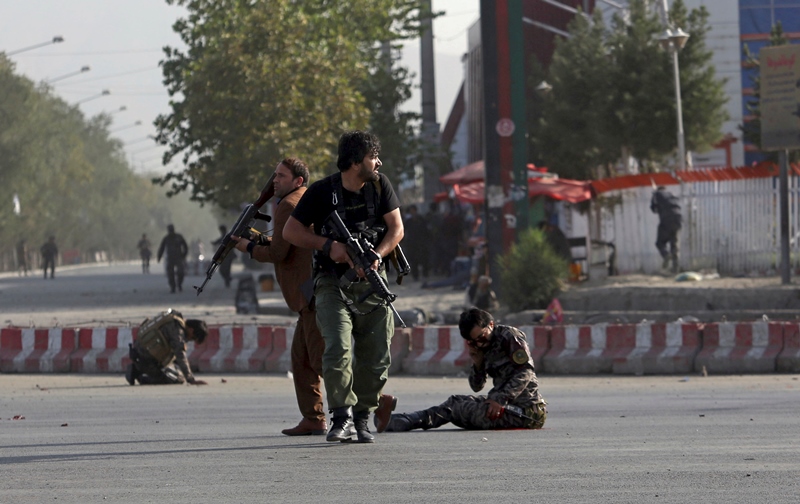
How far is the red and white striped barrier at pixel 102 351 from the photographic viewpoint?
1744cm

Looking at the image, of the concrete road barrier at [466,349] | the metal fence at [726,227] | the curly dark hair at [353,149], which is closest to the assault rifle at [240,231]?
the curly dark hair at [353,149]

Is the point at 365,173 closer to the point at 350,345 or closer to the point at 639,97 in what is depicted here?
the point at 350,345

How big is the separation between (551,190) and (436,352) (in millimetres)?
11661

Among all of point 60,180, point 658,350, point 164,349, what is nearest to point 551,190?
point 658,350

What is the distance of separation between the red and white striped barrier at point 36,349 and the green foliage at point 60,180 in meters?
57.9

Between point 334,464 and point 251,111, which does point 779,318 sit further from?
point 251,111

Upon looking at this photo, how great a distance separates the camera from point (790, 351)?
51.2ft

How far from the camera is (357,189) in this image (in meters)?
7.93

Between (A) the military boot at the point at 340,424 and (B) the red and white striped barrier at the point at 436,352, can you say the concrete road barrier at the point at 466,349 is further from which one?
(A) the military boot at the point at 340,424

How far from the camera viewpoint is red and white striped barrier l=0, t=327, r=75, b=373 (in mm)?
17703

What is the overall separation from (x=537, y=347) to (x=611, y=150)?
2337 cm

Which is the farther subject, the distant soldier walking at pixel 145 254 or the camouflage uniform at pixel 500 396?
the distant soldier walking at pixel 145 254

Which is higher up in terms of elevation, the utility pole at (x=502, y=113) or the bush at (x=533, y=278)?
the utility pole at (x=502, y=113)

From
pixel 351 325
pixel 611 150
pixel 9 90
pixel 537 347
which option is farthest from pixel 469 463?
pixel 9 90
